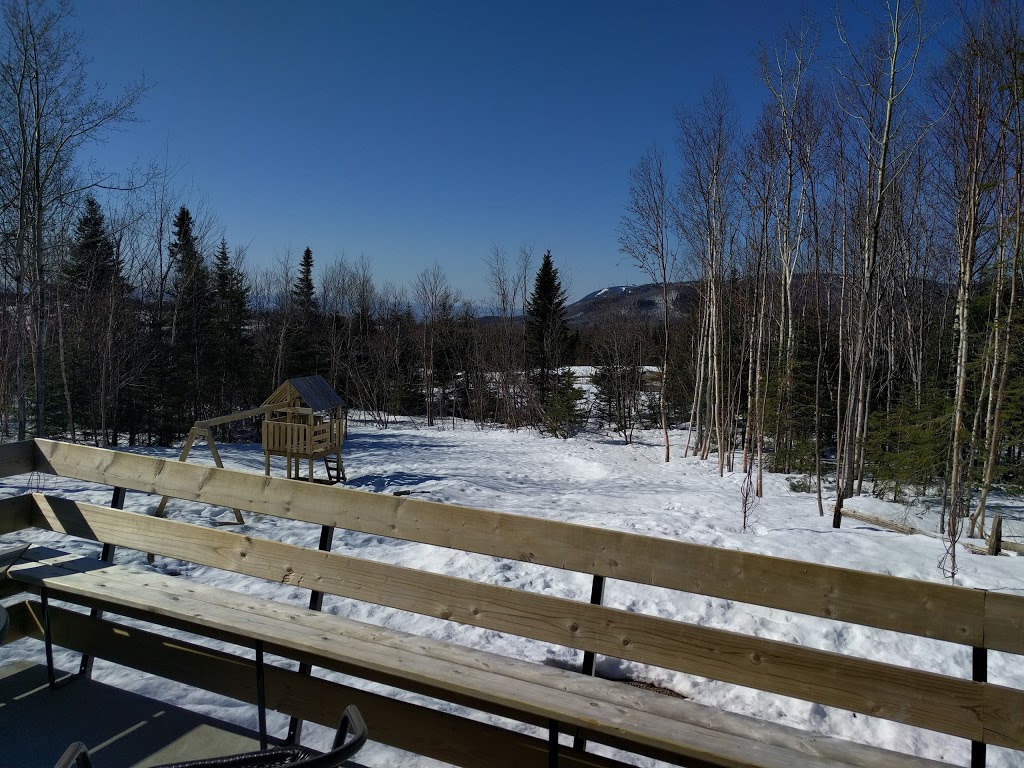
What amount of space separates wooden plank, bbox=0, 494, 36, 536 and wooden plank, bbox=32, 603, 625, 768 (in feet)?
1.44

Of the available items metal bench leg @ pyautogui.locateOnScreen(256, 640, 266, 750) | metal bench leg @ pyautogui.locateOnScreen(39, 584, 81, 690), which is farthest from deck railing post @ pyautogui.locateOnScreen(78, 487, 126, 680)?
metal bench leg @ pyautogui.locateOnScreen(256, 640, 266, 750)

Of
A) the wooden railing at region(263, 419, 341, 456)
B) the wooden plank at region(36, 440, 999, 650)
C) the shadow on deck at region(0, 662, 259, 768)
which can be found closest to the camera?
the wooden plank at region(36, 440, 999, 650)

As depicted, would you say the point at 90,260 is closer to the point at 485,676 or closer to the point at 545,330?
the point at 545,330

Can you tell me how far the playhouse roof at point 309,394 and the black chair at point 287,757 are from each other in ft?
33.5

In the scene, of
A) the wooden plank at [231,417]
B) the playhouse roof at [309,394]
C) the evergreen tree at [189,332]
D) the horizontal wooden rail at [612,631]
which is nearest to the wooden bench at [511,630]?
the horizontal wooden rail at [612,631]

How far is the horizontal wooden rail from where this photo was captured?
5.99 feet

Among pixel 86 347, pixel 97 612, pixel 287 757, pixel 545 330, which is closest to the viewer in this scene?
pixel 287 757

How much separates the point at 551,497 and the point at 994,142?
8.17 metres

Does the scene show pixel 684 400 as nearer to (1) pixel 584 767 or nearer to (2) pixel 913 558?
(2) pixel 913 558

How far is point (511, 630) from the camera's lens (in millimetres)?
2379

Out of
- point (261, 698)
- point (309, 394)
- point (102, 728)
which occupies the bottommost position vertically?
point (102, 728)

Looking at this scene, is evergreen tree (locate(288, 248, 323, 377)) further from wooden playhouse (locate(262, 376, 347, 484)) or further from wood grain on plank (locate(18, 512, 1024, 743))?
wood grain on plank (locate(18, 512, 1024, 743))

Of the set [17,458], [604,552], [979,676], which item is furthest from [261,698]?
[979,676]

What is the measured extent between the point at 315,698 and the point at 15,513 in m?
2.09
